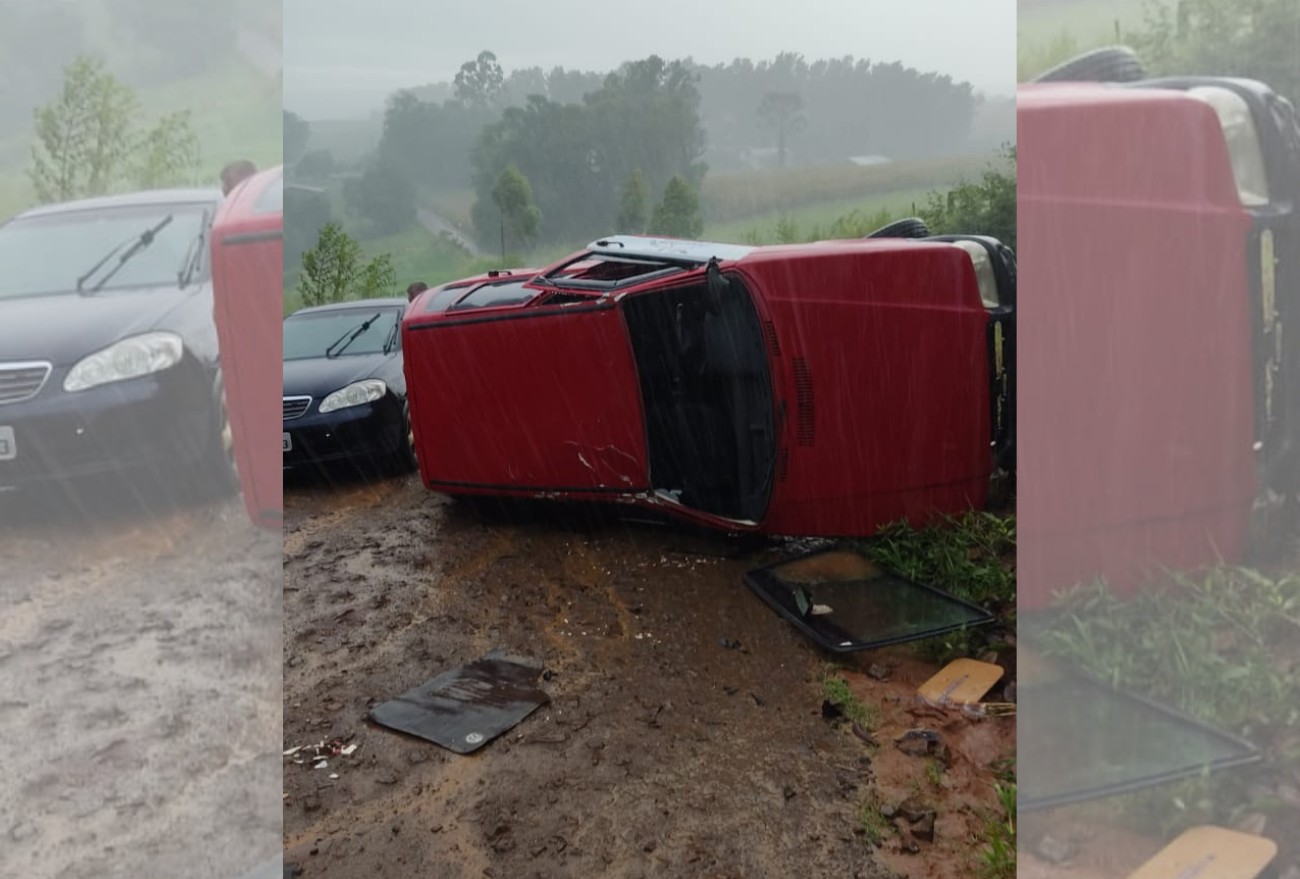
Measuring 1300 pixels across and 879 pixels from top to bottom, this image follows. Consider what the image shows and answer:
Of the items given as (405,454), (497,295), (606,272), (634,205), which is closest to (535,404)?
(497,295)

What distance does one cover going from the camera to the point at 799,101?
7.62 meters

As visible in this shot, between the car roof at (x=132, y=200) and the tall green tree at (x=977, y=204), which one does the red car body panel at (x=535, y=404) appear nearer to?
the tall green tree at (x=977, y=204)

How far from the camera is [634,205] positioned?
326 inches

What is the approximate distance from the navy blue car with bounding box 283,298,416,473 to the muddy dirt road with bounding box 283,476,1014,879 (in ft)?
3.35

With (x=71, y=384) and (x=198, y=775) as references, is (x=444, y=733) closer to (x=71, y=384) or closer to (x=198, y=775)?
(x=198, y=775)

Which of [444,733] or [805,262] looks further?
[805,262]

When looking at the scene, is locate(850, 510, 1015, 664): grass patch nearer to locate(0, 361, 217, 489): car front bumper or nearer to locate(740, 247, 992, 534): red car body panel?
locate(740, 247, 992, 534): red car body panel

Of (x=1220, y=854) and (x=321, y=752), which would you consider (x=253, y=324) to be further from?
(x=321, y=752)

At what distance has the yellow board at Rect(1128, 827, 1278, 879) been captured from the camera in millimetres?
956

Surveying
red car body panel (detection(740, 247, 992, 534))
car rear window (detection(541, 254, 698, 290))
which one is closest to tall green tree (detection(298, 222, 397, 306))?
car rear window (detection(541, 254, 698, 290))

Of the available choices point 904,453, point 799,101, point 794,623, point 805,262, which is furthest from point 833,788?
point 799,101

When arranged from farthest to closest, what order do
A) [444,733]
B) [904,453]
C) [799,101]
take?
[799,101] → [904,453] → [444,733]

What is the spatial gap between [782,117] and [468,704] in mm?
5932

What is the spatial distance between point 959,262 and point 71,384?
3572mm
